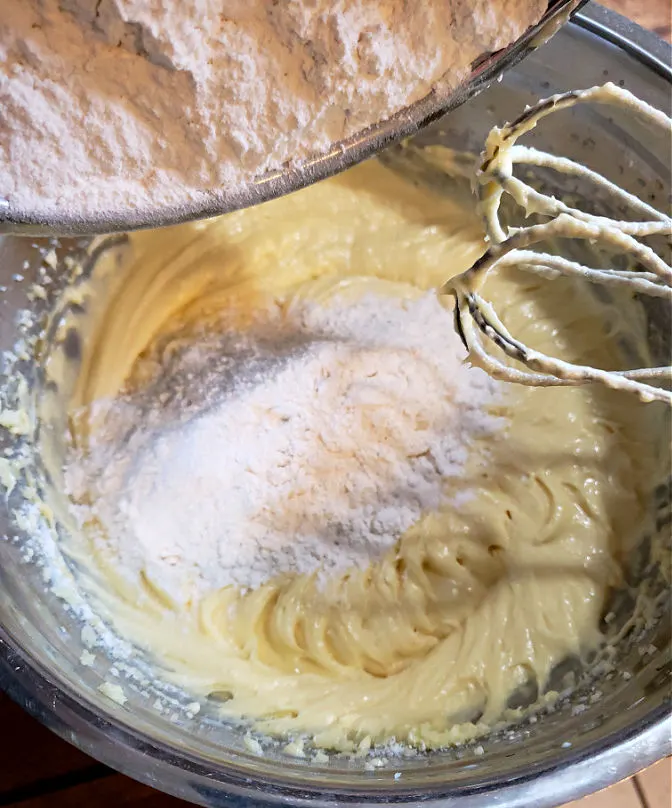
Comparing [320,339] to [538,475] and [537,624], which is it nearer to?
[538,475]

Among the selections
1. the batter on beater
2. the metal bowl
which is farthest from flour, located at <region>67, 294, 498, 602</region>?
the metal bowl

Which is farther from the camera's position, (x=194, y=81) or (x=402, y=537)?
(x=402, y=537)

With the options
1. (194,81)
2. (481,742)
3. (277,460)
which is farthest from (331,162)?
(481,742)

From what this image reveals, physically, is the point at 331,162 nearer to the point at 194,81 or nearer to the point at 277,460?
the point at 194,81

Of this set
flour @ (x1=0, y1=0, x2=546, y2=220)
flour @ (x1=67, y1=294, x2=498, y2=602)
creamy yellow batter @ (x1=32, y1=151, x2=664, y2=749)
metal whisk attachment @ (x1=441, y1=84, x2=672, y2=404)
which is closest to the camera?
flour @ (x1=0, y1=0, x2=546, y2=220)

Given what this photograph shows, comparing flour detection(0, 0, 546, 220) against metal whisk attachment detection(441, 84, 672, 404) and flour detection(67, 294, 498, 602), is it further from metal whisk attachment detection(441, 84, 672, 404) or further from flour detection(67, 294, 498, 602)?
→ flour detection(67, 294, 498, 602)

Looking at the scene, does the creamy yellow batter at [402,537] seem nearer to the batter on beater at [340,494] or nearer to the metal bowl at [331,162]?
the batter on beater at [340,494]

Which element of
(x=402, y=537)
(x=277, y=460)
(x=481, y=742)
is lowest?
(x=481, y=742)
